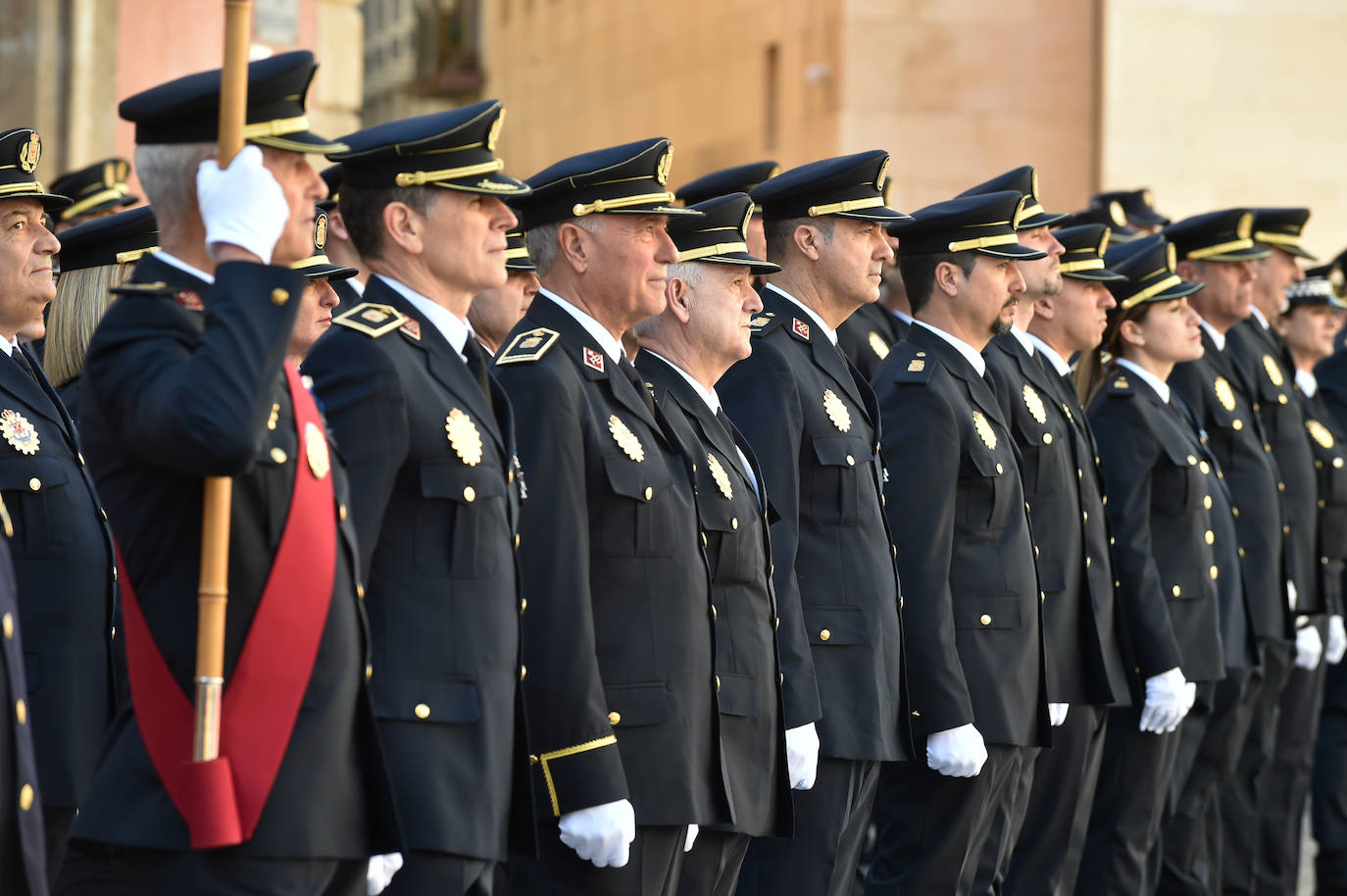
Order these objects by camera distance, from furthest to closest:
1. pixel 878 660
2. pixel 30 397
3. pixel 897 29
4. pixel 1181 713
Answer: pixel 897 29
pixel 1181 713
pixel 878 660
pixel 30 397

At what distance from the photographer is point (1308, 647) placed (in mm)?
7953

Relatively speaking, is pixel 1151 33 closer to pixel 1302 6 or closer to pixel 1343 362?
pixel 1302 6

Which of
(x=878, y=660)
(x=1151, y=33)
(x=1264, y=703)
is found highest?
(x=1151, y=33)

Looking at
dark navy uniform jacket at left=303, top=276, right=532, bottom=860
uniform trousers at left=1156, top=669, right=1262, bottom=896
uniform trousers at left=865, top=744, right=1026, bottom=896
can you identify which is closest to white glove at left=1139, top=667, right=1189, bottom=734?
uniform trousers at left=1156, top=669, right=1262, bottom=896

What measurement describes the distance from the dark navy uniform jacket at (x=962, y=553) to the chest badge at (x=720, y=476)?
0.99 metres

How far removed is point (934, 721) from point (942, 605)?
30cm

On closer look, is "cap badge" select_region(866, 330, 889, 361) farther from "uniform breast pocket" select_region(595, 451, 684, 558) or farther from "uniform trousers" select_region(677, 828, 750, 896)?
"uniform breast pocket" select_region(595, 451, 684, 558)

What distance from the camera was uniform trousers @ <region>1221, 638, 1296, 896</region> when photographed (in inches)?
303

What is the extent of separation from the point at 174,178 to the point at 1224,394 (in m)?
5.15

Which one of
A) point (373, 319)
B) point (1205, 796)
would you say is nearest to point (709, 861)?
point (373, 319)

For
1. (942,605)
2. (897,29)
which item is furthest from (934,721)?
(897,29)

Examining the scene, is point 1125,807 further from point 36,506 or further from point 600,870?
point 36,506

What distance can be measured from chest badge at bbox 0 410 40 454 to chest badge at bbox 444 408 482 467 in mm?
1344

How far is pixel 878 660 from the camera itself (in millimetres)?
5188
